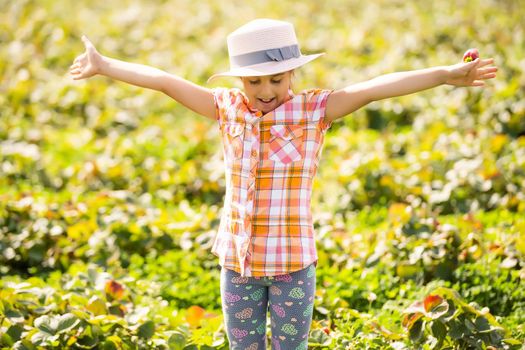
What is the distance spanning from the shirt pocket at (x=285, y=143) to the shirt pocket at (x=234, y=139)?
0.38ft

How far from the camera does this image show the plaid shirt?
9.02 ft

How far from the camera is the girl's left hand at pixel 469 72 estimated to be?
2.70 meters

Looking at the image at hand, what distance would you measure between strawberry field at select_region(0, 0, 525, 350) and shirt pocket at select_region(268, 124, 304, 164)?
0.98 metres

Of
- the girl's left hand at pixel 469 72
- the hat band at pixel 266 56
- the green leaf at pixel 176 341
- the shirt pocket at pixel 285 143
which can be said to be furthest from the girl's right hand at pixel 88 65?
the girl's left hand at pixel 469 72

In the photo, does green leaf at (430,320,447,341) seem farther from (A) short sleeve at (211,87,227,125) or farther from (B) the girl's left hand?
(A) short sleeve at (211,87,227,125)

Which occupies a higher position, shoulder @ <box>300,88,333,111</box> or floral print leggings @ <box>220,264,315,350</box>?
shoulder @ <box>300,88,333,111</box>

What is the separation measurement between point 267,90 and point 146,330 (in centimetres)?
135

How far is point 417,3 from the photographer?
10805mm

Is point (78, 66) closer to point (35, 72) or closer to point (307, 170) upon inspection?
point (307, 170)

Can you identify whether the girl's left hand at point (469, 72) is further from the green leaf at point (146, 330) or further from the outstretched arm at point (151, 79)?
the green leaf at point (146, 330)

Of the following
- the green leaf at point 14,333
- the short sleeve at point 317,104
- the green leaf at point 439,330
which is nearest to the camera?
the short sleeve at point 317,104

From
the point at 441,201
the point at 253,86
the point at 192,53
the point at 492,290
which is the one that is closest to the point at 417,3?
the point at 192,53

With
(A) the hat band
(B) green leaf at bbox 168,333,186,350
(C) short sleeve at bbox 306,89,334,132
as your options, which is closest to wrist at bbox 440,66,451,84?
A: (C) short sleeve at bbox 306,89,334,132

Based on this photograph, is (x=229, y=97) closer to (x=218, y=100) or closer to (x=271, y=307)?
(x=218, y=100)
